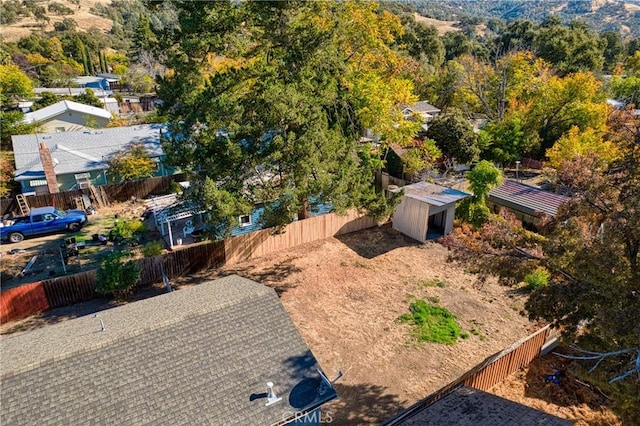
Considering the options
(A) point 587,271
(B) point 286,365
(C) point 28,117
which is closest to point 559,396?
(A) point 587,271

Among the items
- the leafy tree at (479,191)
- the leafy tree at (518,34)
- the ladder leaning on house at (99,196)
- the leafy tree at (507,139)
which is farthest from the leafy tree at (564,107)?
the leafy tree at (518,34)

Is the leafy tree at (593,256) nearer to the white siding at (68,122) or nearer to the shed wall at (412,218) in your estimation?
the shed wall at (412,218)

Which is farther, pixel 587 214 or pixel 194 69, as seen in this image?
pixel 194 69

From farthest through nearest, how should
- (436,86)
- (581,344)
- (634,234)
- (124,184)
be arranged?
(436,86), (124,184), (581,344), (634,234)

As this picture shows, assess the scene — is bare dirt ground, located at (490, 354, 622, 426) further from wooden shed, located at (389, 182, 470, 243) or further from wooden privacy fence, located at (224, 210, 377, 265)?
wooden privacy fence, located at (224, 210, 377, 265)

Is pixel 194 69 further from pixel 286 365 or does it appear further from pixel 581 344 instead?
pixel 581 344

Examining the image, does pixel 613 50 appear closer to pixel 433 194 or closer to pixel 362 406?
pixel 433 194

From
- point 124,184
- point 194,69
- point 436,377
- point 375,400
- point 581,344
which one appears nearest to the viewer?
point 581,344
